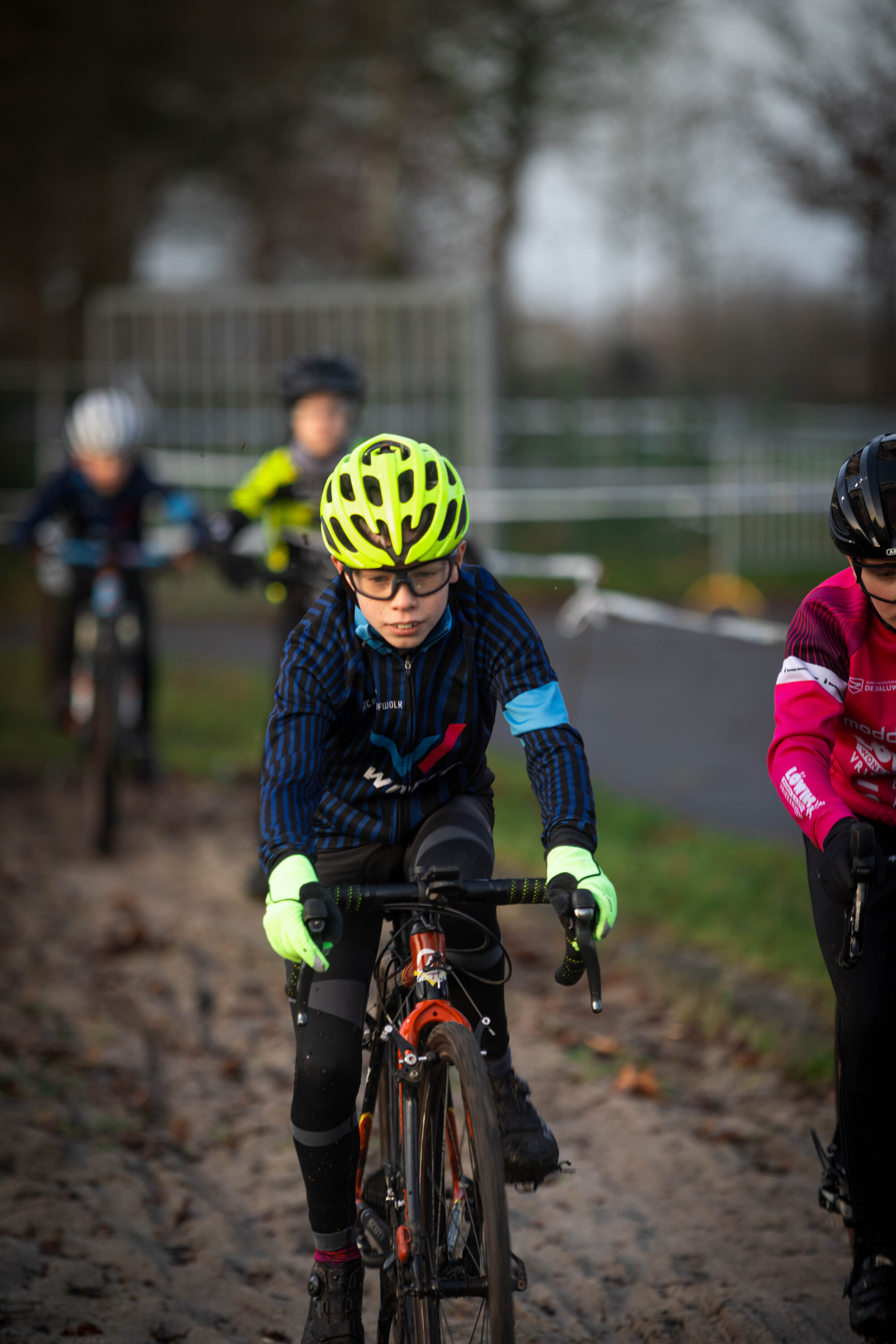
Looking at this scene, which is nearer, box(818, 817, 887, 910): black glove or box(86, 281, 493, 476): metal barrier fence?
box(818, 817, 887, 910): black glove

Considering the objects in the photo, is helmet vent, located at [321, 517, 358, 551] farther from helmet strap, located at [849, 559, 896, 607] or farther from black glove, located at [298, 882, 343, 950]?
helmet strap, located at [849, 559, 896, 607]

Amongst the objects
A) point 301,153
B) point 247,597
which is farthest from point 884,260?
point 301,153

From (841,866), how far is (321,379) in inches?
156

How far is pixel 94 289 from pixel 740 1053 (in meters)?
17.5

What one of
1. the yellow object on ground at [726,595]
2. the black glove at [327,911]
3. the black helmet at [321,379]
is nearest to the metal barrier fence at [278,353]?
the yellow object on ground at [726,595]

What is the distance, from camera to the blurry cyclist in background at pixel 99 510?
786 cm

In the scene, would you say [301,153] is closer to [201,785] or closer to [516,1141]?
[201,785]

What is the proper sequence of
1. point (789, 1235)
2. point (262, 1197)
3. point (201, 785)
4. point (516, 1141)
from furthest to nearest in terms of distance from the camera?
point (201, 785) < point (262, 1197) < point (789, 1235) < point (516, 1141)

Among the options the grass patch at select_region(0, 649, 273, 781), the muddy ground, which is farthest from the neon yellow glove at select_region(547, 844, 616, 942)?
the grass patch at select_region(0, 649, 273, 781)

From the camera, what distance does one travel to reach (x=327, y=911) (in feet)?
8.50

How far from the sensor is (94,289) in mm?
19859

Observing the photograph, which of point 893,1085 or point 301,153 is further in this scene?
point 301,153

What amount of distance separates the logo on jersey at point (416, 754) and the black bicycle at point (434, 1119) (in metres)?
0.31

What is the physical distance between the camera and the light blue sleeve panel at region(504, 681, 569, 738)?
9.75ft
